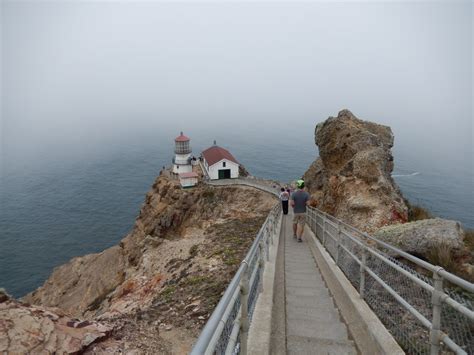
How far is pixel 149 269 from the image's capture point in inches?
768

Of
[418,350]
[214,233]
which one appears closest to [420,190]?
[214,233]

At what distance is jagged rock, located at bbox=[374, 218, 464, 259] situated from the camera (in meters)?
7.38

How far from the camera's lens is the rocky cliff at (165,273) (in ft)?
24.7

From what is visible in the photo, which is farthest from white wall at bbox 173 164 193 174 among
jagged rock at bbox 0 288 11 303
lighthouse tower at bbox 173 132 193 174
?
jagged rock at bbox 0 288 11 303

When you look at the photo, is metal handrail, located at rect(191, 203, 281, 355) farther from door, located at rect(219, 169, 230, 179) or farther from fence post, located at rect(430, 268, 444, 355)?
door, located at rect(219, 169, 230, 179)

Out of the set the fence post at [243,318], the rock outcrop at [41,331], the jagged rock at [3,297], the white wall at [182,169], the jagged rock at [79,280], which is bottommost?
the jagged rock at [79,280]

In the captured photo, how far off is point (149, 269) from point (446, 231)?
1651cm

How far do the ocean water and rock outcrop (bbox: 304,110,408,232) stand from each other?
11464mm

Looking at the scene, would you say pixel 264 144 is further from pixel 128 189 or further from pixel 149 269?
→ pixel 149 269

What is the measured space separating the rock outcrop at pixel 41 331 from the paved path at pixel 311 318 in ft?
12.4

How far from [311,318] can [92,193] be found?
6963 cm

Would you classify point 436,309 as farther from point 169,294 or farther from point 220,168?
point 220,168

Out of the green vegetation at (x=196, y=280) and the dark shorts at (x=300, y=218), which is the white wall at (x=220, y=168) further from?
the green vegetation at (x=196, y=280)

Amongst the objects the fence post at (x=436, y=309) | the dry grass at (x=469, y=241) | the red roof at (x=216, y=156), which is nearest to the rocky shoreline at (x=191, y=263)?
the dry grass at (x=469, y=241)
